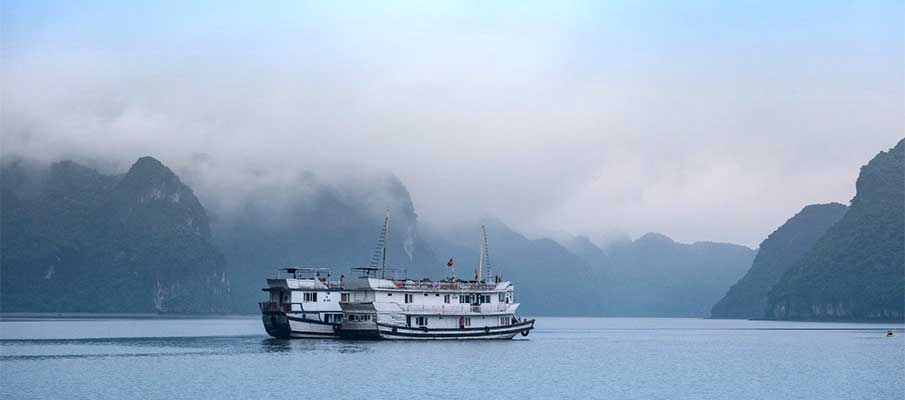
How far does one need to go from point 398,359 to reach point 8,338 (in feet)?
204

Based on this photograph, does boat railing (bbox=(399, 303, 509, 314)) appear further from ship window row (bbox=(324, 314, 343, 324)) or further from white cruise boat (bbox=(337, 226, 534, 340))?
ship window row (bbox=(324, 314, 343, 324))

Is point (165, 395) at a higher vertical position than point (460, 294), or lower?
lower

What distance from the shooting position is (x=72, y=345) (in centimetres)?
11800

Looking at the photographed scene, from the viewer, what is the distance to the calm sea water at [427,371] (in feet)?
239

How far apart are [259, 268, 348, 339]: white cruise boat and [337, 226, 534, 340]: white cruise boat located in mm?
1079

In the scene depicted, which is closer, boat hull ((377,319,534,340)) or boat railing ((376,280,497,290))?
boat hull ((377,319,534,340))

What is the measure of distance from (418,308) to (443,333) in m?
3.78

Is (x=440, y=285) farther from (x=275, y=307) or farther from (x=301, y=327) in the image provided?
(x=275, y=307)

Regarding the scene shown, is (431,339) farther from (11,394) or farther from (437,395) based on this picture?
(11,394)

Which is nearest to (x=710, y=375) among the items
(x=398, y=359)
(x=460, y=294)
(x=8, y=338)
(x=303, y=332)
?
(x=398, y=359)

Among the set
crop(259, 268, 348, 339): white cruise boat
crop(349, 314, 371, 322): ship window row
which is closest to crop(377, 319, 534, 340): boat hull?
crop(349, 314, 371, 322): ship window row

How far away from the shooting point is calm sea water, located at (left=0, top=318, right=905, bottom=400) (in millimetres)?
72750

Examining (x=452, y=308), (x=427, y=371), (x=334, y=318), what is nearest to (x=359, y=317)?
(x=334, y=318)

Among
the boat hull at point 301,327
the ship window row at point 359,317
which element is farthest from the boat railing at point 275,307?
the ship window row at point 359,317
